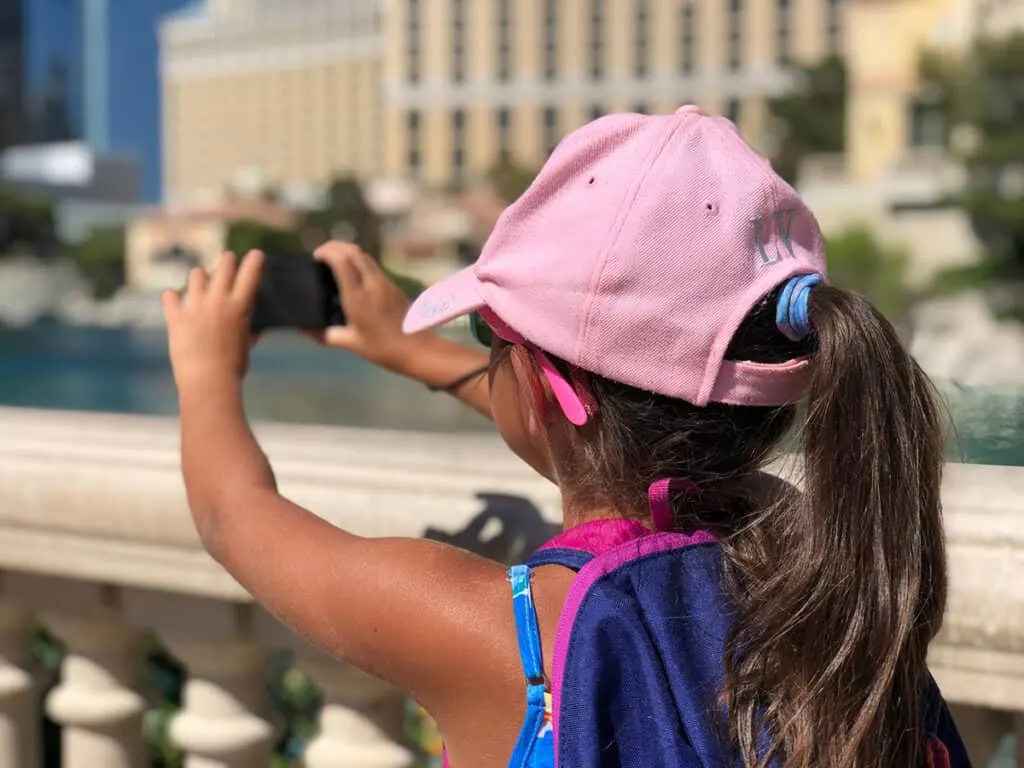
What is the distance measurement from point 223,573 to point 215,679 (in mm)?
152

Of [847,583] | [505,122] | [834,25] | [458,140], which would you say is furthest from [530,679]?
[505,122]

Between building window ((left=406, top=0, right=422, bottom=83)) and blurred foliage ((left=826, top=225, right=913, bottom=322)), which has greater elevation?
building window ((left=406, top=0, right=422, bottom=83))

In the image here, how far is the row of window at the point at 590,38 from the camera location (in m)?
46.9

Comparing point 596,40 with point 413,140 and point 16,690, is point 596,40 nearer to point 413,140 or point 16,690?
point 413,140

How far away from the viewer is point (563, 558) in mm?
735

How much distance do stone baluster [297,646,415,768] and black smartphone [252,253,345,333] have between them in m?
0.26

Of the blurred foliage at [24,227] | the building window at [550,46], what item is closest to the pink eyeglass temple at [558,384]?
the blurred foliage at [24,227]

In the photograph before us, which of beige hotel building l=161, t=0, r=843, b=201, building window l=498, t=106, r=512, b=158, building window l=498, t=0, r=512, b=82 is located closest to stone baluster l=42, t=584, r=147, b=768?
beige hotel building l=161, t=0, r=843, b=201

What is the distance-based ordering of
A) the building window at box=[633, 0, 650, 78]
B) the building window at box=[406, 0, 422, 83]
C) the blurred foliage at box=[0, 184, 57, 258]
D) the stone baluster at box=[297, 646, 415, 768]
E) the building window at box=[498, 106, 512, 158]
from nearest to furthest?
the stone baluster at box=[297, 646, 415, 768], the blurred foliage at box=[0, 184, 57, 258], the building window at box=[633, 0, 650, 78], the building window at box=[498, 106, 512, 158], the building window at box=[406, 0, 422, 83]

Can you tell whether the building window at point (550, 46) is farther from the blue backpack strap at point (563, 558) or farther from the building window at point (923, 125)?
the blue backpack strap at point (563, 558)

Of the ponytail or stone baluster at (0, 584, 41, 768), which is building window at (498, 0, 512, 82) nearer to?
stone baluster at (0, 584, 41, 768)

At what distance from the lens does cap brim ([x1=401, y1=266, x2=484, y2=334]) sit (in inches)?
30.6

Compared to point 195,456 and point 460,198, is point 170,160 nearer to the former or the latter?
point 460,198

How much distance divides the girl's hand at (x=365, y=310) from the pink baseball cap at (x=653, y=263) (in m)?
0.30
